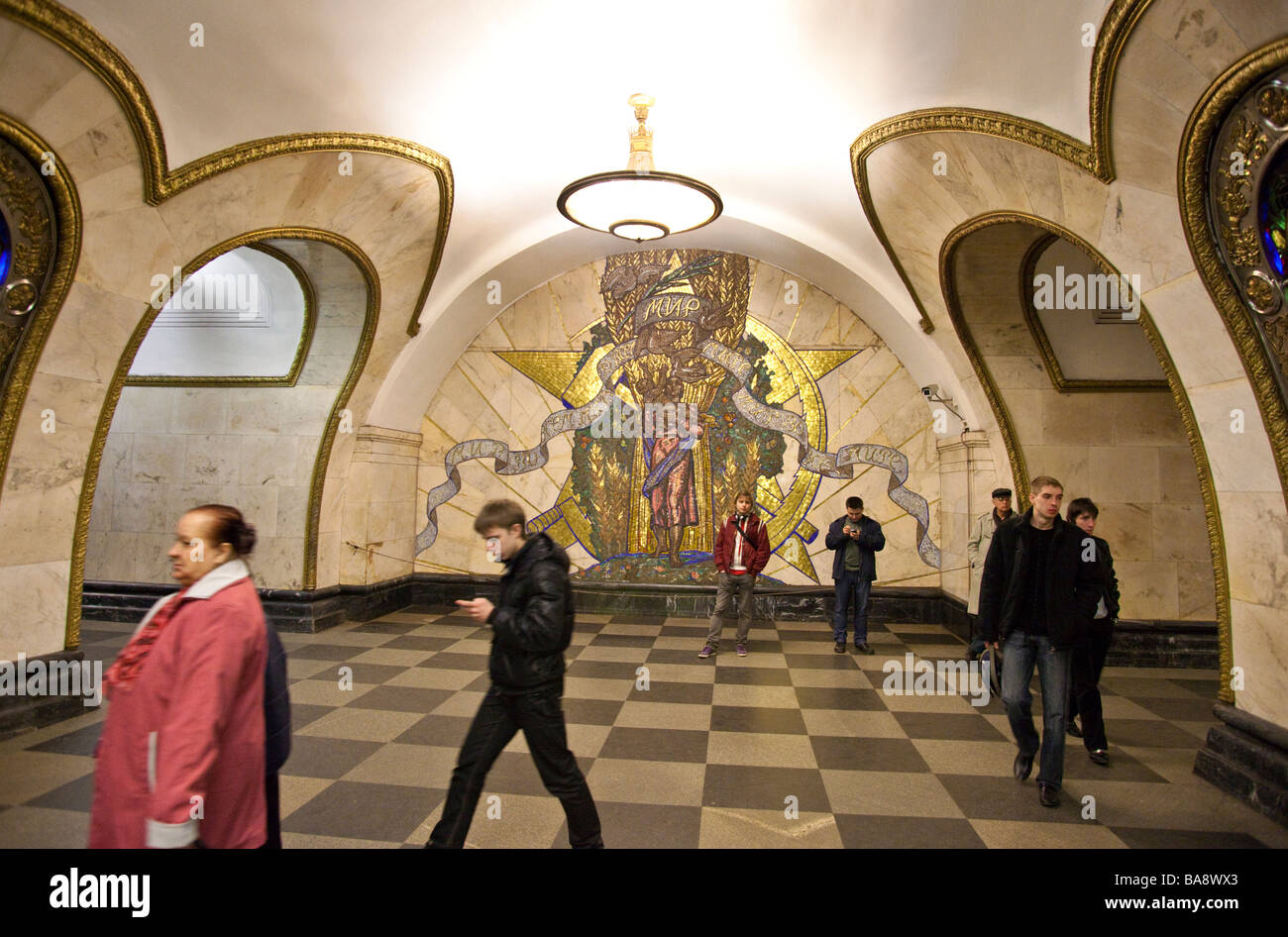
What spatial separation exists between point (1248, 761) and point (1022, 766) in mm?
995

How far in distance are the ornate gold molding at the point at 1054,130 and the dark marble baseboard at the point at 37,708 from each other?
6.00 metres

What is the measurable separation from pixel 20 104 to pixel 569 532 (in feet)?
19.0

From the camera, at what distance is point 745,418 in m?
8.04

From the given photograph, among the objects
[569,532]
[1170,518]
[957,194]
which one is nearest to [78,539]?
[569,532]

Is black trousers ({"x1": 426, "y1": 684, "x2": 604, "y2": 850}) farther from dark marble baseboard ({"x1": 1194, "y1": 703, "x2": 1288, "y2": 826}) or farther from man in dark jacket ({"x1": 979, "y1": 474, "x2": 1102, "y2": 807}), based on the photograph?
dark marble baseboard ({"x1": 1194, "y1": 703, "x2": 1288, "y2": 826})

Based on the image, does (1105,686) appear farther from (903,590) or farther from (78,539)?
(78,539)

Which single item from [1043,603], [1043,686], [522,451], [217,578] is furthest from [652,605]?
[217,578]

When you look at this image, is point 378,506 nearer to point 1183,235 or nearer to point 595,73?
point 595,73

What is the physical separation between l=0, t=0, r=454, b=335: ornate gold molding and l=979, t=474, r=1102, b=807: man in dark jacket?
4.65m

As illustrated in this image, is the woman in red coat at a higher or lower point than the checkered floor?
higher

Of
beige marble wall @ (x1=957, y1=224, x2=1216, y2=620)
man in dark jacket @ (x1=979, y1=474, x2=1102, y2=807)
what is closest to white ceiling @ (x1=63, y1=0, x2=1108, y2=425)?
beige marble wall @ (x1=957, y1=224, x2=1216, y2=620)

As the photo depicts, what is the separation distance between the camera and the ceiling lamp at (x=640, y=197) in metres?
4.77

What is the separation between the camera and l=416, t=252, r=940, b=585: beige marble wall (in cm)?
775

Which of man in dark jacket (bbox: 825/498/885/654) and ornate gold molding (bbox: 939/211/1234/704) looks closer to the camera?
ornate gold molding (bbox: 939/211/1234/704)
